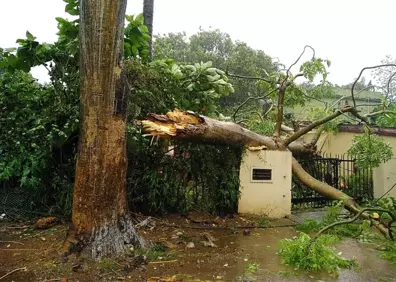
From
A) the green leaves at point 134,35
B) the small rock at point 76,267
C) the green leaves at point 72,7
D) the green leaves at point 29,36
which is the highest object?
the green leaves at point 72,7

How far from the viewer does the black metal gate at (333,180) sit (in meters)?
8.45

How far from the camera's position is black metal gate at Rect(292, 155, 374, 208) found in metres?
8.45

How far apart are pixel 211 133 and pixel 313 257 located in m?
2.55

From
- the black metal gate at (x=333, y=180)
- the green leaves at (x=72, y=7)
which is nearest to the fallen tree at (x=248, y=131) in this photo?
the black metal gate at (x=333, y=180)

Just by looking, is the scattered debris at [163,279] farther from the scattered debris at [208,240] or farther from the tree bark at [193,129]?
the tree bark at [193,129]

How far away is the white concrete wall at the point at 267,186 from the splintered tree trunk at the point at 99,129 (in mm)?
3184

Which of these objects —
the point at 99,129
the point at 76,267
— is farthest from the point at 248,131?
the point at 76,267

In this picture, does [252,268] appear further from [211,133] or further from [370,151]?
[370,151]

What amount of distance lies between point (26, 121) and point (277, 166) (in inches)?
187

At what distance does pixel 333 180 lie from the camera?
939cm

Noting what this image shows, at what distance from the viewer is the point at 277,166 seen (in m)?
6.93

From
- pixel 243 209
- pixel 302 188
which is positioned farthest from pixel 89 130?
pixel 302 188

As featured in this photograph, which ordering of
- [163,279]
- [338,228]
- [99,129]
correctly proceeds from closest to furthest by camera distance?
[163,279] < [99,129] < [338,228]

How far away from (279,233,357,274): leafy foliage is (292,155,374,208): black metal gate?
155 inches
